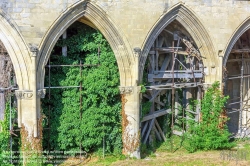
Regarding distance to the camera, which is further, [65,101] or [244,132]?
[244,132]

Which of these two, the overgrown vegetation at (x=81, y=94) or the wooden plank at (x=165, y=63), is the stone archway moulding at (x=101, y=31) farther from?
the wooden plank at (x=165, y=63)

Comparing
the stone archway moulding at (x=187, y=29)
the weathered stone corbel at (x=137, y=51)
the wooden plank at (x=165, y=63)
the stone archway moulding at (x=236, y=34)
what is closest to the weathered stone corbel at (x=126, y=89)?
the stone archway moulding at (x=187, y=29)

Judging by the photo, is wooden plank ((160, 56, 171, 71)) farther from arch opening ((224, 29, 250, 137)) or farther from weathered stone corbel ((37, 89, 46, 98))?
weathered stone corbel ((37, 89, 46, 98))

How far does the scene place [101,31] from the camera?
1022cm

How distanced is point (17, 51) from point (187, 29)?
4.88m

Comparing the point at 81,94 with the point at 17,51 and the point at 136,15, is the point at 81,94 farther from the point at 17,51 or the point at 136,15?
the point at 136,15

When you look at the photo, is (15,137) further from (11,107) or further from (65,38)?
(65,38)

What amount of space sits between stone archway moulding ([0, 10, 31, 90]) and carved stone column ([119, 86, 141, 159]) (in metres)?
2.62

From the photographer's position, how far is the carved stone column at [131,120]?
34.1 ft

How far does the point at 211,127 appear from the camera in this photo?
440 inches

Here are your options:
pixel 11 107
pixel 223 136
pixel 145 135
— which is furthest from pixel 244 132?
pixel 11 107

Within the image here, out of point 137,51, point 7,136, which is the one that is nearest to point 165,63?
point 137,51

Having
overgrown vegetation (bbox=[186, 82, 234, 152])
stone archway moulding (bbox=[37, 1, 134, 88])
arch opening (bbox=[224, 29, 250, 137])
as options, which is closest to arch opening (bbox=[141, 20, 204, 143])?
overgrown vegetation (bbox=[186, 82, 234, 152])

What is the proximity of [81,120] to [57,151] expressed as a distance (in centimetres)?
111
